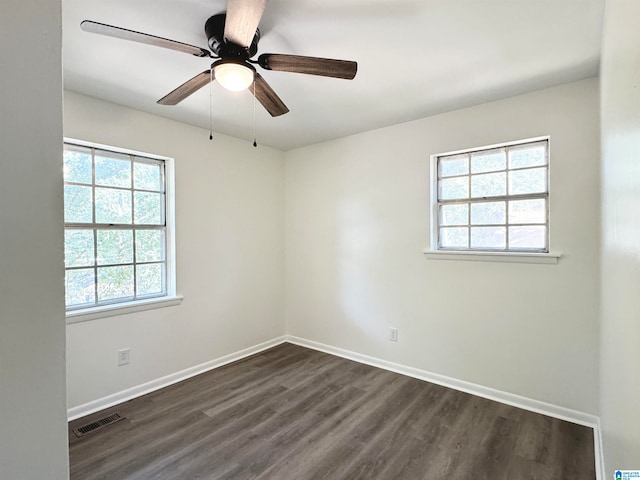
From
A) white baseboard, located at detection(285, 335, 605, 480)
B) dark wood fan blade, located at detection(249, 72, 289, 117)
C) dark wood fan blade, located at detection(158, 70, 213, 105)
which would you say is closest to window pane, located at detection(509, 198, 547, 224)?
white baseboard, located at detection(285, 335, 605, 480)

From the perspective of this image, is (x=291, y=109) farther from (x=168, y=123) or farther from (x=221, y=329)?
(x=221, y=329)

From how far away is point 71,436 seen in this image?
2.23 m

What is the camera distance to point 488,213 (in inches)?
112

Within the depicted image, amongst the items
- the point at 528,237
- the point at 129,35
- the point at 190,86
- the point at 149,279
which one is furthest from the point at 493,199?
the point at 149,279

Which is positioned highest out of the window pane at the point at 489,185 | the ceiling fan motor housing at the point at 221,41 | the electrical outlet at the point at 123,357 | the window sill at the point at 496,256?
the ceiling fan motor housing at the point at 221,41

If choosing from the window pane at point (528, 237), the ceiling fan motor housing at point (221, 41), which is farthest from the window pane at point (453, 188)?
the ceiling fan motor housing at point (221, 41)

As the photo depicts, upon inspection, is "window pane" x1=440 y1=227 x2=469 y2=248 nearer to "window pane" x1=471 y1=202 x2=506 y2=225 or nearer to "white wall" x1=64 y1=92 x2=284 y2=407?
Result: "window pane" x1=471 y1=202 x2=506 y2=225

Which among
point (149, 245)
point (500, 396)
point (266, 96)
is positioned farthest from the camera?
point (149, 245)

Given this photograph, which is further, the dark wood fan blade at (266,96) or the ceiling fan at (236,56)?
the dark wood fan blade at (266,96)

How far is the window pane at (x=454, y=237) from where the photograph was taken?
2971 mm

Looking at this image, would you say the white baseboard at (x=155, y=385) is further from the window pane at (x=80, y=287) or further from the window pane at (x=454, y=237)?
the window pane at (x=454, y=237)

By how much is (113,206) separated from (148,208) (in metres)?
0.30

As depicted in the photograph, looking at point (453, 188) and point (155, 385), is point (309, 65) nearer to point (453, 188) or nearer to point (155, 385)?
point (453, 188)

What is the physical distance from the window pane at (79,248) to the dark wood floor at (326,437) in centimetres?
119
